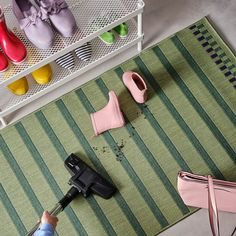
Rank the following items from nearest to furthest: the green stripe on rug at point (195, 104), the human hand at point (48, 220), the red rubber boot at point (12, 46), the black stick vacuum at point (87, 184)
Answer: the human hand at point (48, 220), the red rubber boot at point (12, 46), the black stick vacuum at point (87, 184), the green stripe on rug at point (195, 104)

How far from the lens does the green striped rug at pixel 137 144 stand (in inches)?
79.7

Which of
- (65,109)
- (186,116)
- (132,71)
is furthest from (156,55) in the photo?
(65,109)

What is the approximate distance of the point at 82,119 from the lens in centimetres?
217

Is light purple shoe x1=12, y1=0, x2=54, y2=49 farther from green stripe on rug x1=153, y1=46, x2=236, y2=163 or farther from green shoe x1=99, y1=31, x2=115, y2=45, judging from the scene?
green stripe on rug x1=153, y1=46, x2=236, y2=163

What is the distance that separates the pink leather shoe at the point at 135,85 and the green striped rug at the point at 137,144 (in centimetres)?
5

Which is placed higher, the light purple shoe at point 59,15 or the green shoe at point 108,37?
the light purple shoe at point 59,15

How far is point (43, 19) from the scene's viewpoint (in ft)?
6.12

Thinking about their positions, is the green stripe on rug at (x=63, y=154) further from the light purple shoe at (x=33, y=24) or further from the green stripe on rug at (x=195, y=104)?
the green stripe on rug at (x=195, y=104)

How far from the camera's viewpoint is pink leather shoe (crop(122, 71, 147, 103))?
2117 mm

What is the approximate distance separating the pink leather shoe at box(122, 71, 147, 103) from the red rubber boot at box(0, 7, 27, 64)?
50 centimetres

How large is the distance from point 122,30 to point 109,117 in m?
0.37

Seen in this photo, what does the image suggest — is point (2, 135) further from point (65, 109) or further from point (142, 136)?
point (142, 136)

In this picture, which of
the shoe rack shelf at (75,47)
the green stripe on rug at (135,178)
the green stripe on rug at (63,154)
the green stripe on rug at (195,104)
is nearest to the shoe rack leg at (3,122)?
the shoe rack shelf at (75,47)

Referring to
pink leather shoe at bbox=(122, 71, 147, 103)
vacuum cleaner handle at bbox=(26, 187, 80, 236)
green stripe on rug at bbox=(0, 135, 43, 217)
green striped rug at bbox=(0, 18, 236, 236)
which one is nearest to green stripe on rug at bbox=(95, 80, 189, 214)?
green striped rug at bbox=(0, 18, 236, 236)
